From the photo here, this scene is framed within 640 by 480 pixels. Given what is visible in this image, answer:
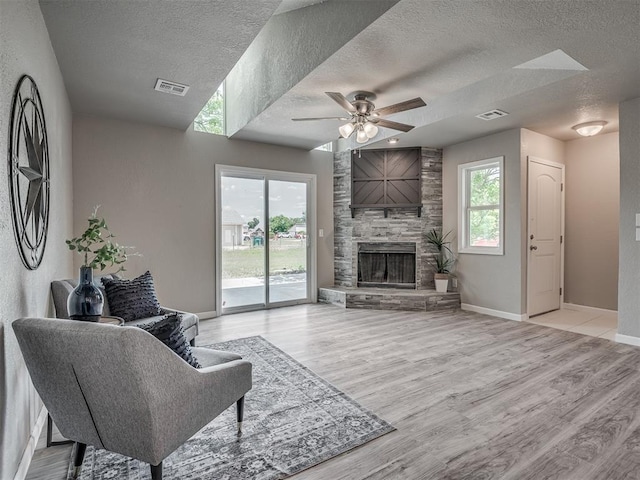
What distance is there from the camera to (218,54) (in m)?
2.80

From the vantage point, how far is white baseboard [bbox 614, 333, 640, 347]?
3.68 metres

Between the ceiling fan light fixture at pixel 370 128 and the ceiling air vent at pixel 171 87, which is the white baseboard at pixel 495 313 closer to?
the ceiling fan light fixture at pixel 370 128

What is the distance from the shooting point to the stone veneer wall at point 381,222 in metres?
5.73

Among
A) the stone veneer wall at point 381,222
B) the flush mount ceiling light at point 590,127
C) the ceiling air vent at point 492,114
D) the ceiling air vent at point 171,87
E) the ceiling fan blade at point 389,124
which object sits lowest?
the stone veneer wall at point 381,222

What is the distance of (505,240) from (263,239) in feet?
11.6

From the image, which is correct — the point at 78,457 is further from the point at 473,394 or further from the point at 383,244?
the point at 383,244

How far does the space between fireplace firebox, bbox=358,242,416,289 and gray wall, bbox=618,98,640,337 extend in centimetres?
265

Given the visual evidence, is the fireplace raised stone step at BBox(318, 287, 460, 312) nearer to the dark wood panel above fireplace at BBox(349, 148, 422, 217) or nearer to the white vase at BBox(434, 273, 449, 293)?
the white vase at BBox(434, 273, 449, 293)

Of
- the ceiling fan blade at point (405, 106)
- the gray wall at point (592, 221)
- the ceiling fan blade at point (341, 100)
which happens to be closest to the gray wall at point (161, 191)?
the ceiling fan blade at point (341, 100)

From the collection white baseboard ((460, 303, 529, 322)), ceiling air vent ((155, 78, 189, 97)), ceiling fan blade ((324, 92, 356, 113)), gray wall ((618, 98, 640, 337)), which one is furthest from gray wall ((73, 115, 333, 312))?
gray wall ((618, 98, 640, 337))

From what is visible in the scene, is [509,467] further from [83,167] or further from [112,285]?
[83,167]

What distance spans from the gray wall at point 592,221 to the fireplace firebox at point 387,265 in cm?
239

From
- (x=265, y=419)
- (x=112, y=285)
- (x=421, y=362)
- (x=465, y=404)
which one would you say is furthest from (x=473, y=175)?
(x=112, y=285)

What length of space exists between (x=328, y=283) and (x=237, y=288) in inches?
65.1
